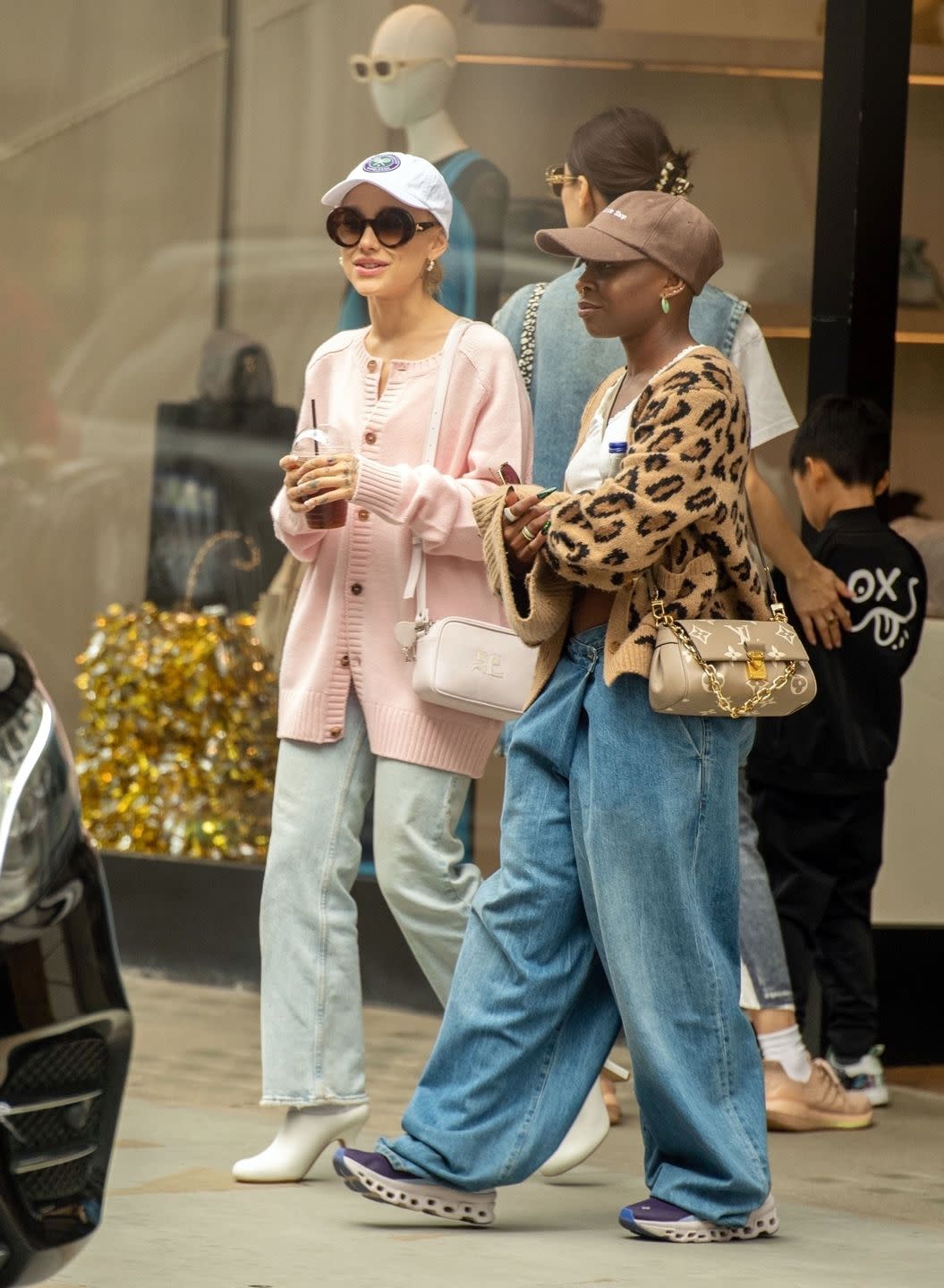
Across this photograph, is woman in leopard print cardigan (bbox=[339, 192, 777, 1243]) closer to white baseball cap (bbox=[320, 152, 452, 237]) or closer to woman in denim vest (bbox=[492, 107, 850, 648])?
white baseball cap (bbox=[320, 152, 452, 237])

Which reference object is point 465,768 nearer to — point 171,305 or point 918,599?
point 918,599

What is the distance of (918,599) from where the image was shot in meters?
5.87

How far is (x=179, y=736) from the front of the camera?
7.87 m

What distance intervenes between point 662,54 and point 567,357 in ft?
5.57

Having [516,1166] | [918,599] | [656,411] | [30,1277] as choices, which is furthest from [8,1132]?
[918,599]

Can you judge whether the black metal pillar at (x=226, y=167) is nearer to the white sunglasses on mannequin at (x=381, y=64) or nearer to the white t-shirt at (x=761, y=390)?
the white sunglasses on mannequin at (x=381, y=64)

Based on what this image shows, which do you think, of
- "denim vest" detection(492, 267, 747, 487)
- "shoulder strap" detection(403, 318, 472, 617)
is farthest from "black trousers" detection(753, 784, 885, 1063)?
"shoulder strap" detection(403, 318, 472, 617)

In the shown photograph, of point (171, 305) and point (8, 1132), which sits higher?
point (171, 305)

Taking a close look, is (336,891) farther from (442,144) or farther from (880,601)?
(442,144)

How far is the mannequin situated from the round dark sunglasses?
1.93m

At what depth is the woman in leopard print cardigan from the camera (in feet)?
13.7

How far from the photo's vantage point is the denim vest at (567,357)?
531 centimetres

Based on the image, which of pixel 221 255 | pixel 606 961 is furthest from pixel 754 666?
pixel 221 255

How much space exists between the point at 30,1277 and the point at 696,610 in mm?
1672
